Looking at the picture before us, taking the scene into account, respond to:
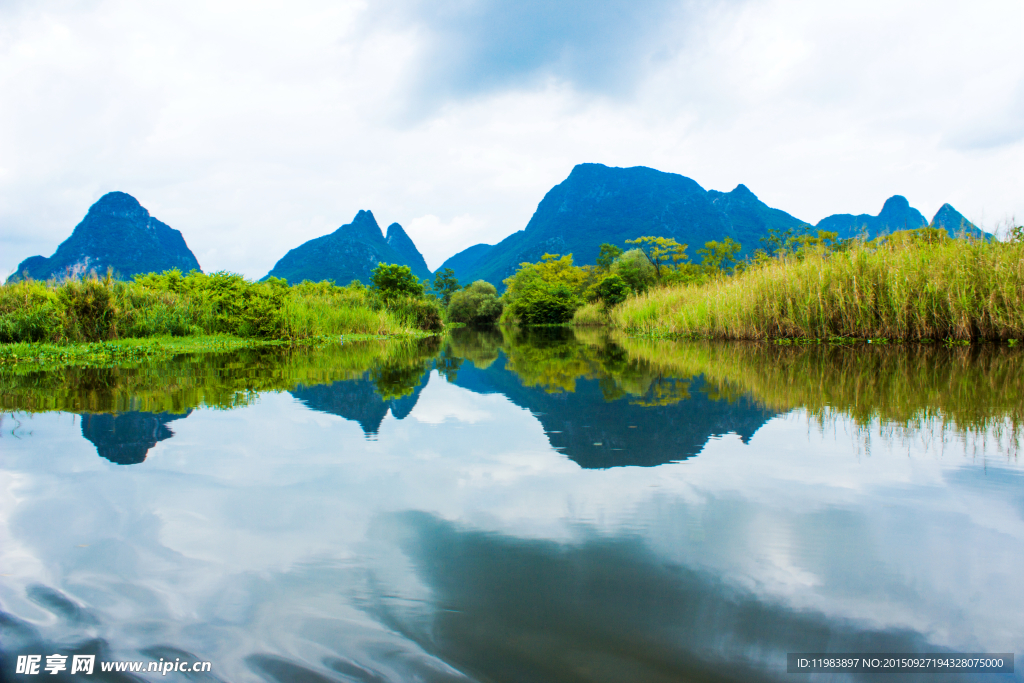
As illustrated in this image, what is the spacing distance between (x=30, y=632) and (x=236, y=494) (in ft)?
2.66

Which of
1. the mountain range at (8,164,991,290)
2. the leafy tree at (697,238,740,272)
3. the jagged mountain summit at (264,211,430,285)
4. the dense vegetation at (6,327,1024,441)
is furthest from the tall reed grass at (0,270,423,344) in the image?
the jagged mountain summit at (264,211,430,285)

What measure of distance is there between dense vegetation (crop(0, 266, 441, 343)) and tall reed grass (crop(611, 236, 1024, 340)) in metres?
10.8

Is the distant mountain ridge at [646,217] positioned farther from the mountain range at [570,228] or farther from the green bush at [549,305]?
the green bush at [549,305]

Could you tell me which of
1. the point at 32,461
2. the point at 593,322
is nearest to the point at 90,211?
the point at 593,322

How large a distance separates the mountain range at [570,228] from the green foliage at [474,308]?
36899 mm

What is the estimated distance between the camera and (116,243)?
82812 millimetres

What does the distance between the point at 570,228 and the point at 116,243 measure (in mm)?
83380

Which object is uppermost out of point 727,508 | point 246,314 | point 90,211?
point 90,211

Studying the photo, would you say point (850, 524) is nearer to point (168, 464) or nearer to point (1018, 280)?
point (168, 464)

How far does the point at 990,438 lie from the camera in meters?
2.52

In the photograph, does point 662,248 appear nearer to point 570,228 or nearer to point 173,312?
point 173,312

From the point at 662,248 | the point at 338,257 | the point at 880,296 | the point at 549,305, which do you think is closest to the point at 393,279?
the point at 549,305

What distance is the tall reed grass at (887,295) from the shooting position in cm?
780

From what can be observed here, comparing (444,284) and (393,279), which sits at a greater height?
(444,284)
